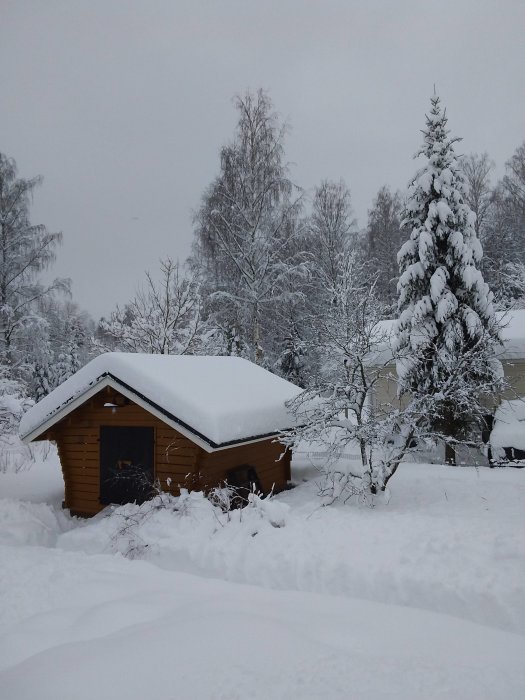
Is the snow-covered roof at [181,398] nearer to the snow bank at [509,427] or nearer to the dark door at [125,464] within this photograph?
the dark door at [125,464]

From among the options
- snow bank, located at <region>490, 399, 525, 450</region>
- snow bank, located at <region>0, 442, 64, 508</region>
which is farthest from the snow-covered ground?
snow bank, located at <region>490, 399, 525, 450</region>

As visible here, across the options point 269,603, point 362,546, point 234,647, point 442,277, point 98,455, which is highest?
point 442,277

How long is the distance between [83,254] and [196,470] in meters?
68.4

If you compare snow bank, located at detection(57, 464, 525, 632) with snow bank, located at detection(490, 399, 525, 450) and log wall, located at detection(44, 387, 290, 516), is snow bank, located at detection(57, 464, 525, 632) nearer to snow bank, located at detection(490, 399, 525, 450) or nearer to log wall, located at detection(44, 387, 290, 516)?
log wall, located at detection(44, 387, 290, 516)

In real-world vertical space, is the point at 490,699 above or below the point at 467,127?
below

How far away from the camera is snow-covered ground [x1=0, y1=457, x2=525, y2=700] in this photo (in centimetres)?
368

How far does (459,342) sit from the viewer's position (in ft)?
43.0

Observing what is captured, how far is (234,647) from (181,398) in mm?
4289

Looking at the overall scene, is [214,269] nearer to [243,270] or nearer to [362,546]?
[243,270]

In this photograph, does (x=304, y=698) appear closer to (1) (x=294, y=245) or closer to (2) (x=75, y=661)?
(2) (x=75, y=661)

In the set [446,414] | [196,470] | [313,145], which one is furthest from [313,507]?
[313,145]

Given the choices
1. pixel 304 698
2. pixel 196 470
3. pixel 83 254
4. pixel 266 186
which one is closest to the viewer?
pixel 304 698

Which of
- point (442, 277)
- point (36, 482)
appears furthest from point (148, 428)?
point (442, 277)

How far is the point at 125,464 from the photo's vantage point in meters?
8.77
